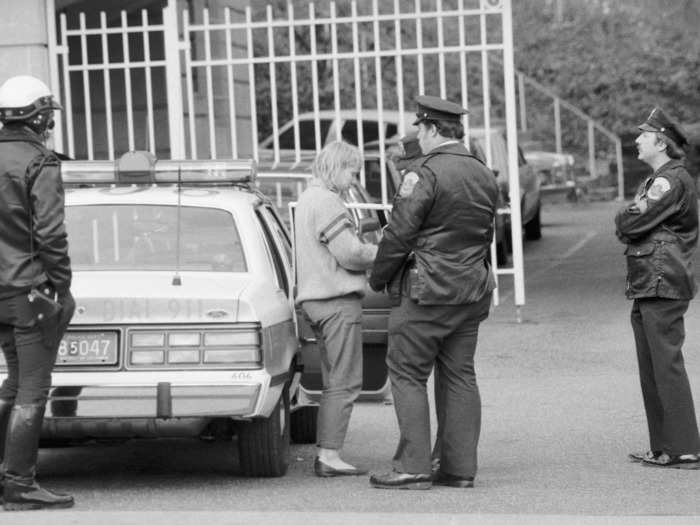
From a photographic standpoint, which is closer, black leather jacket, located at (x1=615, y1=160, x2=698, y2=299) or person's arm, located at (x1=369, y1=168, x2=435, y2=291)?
person's arm, located at (x1=369, y1=168, x2=435, y2=291)

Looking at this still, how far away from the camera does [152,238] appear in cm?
743

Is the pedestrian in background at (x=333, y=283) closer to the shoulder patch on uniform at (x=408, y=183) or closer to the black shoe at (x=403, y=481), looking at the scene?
the black shoe at (x=403, y=481)

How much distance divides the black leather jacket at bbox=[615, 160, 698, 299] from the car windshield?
1939mm

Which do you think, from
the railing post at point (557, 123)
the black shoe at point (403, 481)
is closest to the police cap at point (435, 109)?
the black shoe at point (403, 481)

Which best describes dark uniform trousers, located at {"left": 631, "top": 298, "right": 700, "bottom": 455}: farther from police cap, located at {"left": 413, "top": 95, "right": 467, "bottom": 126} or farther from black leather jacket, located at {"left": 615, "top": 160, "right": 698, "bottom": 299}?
police cap, located at {"left": 413, "top": 95, "right": 467, "bottom": 126}

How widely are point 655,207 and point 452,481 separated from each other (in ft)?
5.48

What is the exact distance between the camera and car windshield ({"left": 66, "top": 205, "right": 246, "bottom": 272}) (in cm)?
730

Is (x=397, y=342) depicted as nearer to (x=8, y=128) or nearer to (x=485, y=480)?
(x=485, y=480)

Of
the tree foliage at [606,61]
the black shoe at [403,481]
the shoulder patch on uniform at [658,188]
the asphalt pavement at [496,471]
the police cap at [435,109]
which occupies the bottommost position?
the asphalt pavement at [496,471]

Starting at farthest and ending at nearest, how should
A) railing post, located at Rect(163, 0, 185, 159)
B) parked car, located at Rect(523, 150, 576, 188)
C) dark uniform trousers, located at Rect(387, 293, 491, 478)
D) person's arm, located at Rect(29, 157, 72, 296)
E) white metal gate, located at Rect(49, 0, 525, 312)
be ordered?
parked car, located at Rect(523, 150, 576, 188) < railing post, located at Rect(163, 0, 185, 159) < white metal gate, located at Rect(49, 0, 525, 312) < dark uniform trousers, located at Rect(387, 293, 491, 478) < person's arm, located at Rect(29, 157, 72, 296)

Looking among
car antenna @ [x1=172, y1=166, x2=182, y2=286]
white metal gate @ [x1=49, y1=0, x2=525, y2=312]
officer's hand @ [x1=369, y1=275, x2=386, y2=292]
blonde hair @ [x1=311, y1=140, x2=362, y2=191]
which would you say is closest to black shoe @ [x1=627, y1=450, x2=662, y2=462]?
officer's hand @ [x1=369, y1=275, x2=386, y2=292]

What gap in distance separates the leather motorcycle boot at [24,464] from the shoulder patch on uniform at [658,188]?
3.11 metres

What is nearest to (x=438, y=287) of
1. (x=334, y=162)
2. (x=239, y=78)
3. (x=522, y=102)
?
(x=334, y=162)

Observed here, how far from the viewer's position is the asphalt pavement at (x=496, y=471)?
6.46 metres
